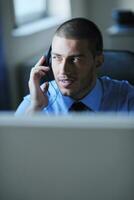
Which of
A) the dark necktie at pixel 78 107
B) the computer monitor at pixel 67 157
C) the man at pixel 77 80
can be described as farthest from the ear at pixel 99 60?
the computer monitor at pixel 67 157

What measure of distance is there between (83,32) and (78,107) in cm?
15

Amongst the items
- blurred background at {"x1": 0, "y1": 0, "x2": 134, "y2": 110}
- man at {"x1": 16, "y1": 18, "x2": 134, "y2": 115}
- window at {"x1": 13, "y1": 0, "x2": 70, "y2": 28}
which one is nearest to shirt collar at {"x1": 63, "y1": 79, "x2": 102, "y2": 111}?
man at {"x1": 16, "y1": 18, "x2": 134, "y2": 115}

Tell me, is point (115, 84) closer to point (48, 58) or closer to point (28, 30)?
point (48, 58)

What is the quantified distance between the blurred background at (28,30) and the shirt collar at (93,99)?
0.42 ft

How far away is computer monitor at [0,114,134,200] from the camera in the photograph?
480 mm

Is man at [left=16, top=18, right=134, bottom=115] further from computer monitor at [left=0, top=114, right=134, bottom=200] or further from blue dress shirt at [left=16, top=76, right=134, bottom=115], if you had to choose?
computer monitor at [left=0, top=114, right=134, bottom=200]

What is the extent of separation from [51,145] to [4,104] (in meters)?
0.37

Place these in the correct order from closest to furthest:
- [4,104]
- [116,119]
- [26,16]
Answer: [116,119] < [4,104] < [26,16]

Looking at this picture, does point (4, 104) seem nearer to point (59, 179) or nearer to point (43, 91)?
point (43, 91)

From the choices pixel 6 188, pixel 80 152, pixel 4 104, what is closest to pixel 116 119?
pixel 80 152

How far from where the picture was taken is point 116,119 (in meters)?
0.47

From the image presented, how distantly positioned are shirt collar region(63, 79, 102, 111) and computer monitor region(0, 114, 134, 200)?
15 cm

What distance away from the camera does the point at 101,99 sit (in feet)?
2.29

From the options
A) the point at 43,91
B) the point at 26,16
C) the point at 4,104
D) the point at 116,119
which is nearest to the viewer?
the point at 116,119
